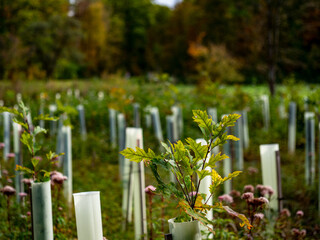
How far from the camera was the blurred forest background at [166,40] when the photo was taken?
1372 centimetres

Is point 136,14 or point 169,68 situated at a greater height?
point 136,14

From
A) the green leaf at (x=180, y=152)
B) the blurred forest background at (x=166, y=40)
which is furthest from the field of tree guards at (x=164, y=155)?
the blurred forest background at (x=166, y=40)

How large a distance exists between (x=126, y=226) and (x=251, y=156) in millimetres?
3539

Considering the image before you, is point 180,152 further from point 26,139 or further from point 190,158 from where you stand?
point 26,139

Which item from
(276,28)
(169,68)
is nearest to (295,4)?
(276,28)

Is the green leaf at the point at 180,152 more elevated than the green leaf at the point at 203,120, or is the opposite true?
the green leaf at the point at 203,120

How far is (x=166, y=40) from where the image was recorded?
4669 centimetres

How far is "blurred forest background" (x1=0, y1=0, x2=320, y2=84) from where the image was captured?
13.7 metres

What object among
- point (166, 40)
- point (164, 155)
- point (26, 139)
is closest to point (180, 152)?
point (164, 155)

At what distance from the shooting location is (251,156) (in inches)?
254

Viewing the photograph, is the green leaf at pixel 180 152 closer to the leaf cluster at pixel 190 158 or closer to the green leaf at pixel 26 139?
the leaf cluster at pixel 190 158

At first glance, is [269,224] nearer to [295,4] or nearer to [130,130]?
[130,130]

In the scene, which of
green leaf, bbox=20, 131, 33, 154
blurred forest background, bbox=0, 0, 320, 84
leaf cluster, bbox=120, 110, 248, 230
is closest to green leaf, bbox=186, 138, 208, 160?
leaf cluster, bbox=120, 110, 248, 230

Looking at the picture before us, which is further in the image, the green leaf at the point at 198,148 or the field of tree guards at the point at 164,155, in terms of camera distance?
the field of tree guards at the point at 164,155
